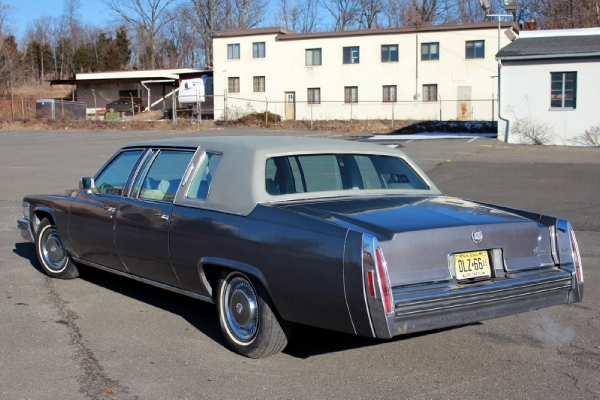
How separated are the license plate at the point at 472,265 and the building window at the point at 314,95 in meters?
45.9

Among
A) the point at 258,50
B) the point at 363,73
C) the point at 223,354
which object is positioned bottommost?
the point at 223,354

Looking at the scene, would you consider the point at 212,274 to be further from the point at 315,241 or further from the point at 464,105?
the point at 464,105

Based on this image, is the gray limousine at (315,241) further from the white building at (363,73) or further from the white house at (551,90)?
the white building at (363,73)

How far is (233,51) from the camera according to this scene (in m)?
52.1

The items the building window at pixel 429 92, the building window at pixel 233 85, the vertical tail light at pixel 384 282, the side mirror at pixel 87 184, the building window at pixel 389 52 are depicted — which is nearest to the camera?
the vertical tail light at pixel 384 282

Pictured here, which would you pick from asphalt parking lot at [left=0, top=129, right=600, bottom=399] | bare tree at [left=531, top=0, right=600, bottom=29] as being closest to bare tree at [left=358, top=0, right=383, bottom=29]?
bare tree at [left=531, top=0, right=600, bottom=29]

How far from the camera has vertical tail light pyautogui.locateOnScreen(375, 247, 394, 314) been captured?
159 inches

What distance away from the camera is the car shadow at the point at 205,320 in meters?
5.15

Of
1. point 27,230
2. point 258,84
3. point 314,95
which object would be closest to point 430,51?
point 314,95

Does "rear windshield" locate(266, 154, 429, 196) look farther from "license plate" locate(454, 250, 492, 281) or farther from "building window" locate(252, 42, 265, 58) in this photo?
"building window" locate(252, 42, 265, 58)

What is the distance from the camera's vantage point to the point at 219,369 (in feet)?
15.3

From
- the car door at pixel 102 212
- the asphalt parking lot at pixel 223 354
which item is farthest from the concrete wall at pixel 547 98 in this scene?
the car door at pixel 102 212

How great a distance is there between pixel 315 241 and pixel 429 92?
44509 mm

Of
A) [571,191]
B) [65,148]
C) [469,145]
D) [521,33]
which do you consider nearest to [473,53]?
[521,33]
